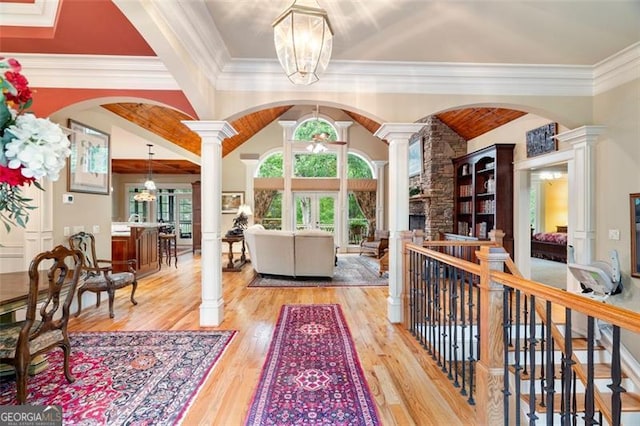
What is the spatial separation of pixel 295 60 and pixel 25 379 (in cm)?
266

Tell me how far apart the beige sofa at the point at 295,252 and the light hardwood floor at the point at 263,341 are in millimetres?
598

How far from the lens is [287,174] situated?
9586 mm

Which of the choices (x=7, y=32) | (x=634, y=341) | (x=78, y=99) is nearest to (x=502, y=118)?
(x=634, y=341)

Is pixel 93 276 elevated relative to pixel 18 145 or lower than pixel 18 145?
lower

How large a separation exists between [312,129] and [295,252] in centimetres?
543

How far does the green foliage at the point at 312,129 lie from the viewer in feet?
32.4

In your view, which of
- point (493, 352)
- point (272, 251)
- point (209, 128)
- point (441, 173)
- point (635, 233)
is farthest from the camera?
point (441, 173)

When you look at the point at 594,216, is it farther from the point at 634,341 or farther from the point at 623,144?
the point at 634,341

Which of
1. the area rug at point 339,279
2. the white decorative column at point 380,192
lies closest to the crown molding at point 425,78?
the area rug at point 339,279

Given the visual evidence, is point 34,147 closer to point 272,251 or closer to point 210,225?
point 210,225

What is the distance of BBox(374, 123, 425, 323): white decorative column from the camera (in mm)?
3662

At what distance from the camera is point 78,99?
348cm

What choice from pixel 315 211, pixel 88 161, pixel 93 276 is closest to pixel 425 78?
pixel 88 161

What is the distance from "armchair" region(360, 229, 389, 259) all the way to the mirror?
4900mm
